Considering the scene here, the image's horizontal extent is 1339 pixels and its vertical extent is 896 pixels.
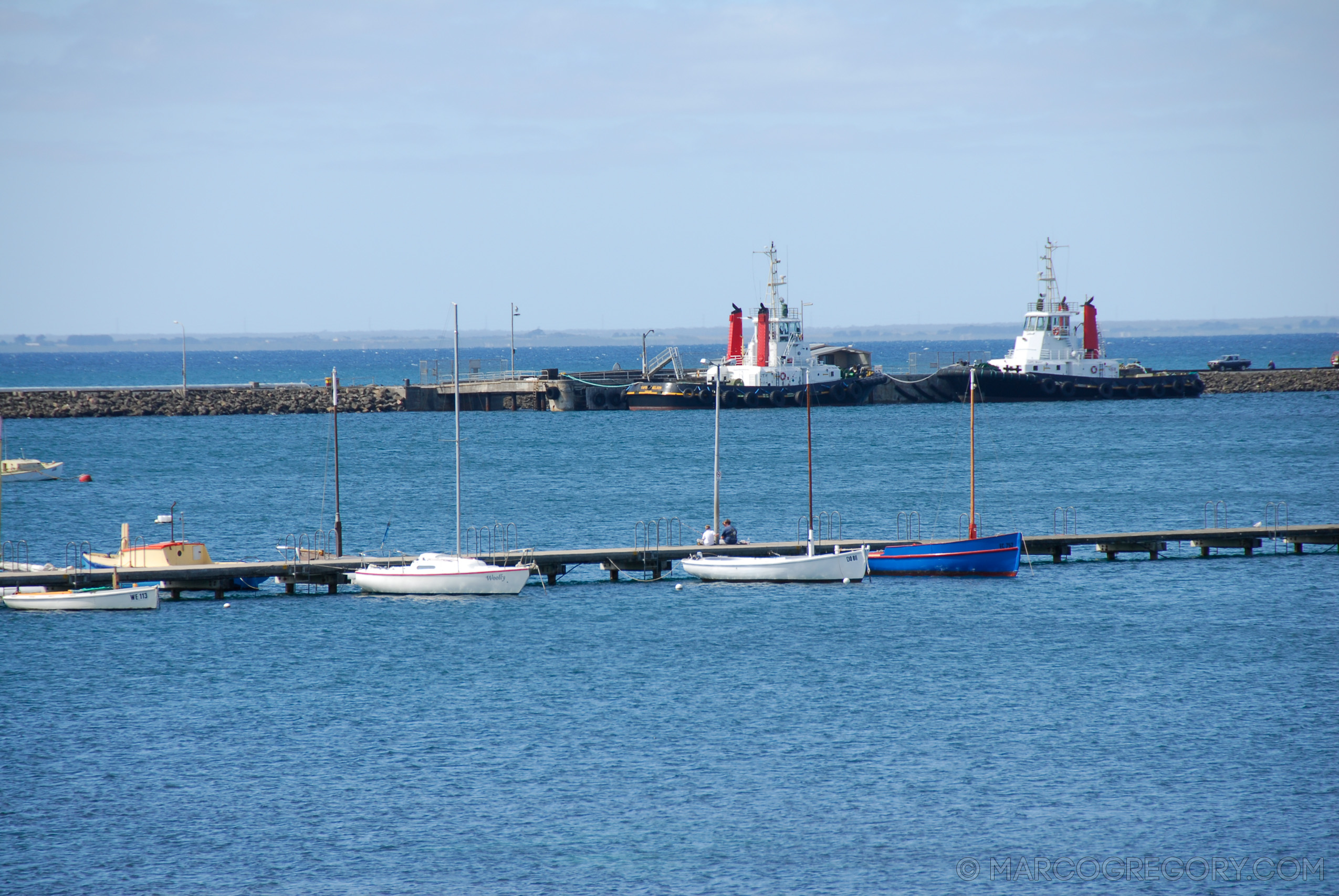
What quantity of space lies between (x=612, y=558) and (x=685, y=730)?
50.5 ft

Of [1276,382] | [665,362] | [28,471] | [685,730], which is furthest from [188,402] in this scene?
[1276,382]

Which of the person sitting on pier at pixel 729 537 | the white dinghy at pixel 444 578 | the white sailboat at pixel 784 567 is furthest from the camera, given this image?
the person sitting on pier at pixel 729 537

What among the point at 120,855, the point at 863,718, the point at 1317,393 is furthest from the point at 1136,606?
the point at 1317,393

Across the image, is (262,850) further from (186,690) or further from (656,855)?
(186,690)

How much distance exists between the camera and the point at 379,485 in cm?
7562

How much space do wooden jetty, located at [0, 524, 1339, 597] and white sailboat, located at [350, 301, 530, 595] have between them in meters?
1.11

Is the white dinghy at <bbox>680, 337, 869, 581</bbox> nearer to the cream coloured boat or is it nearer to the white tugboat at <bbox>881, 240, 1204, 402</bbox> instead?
the cream coloured boat

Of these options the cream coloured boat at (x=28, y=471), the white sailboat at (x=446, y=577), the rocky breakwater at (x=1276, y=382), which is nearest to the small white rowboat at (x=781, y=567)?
the white sailboat at (x=446, y=577)

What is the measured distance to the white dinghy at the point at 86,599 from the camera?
40.7 meters

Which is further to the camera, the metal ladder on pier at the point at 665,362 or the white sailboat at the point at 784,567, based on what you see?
the metal ladder on pier at the point at 665,362

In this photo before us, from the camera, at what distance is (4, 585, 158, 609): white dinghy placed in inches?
1601

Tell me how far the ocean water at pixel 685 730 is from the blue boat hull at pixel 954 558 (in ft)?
2.93

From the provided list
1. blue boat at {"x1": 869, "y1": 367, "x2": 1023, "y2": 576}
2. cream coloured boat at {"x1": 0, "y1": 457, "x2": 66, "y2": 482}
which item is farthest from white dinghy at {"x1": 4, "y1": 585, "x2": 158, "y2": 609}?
cream coloured boat at {"x1": 0, "y1": 457, "x2": 66, "y2": 482}

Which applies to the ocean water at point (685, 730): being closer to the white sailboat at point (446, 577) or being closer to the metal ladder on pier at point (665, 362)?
the white sailboat at point (446, 577)
